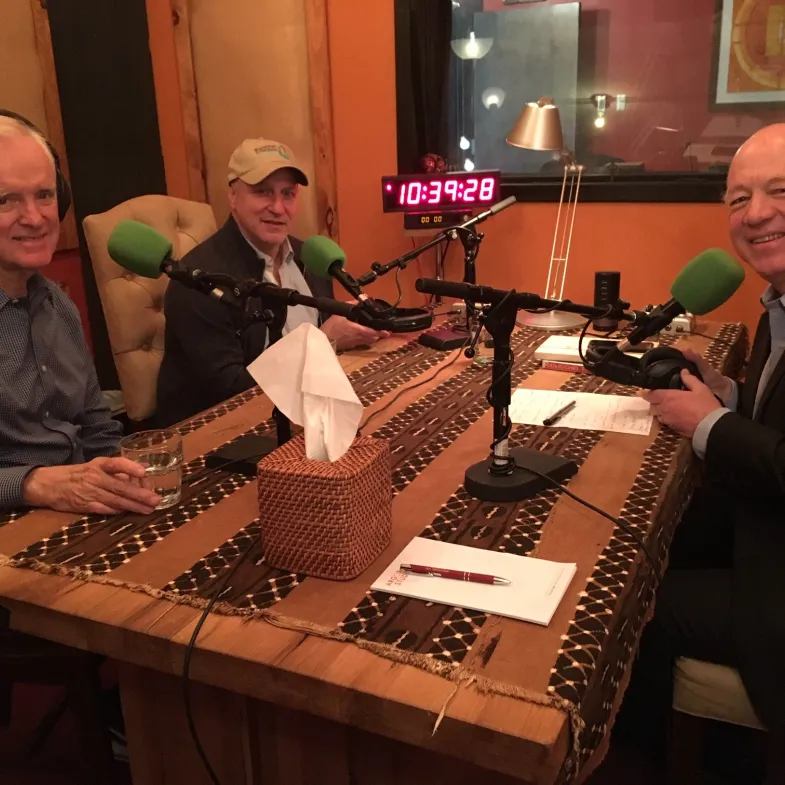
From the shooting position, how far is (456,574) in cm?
101

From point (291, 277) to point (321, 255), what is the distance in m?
0.84

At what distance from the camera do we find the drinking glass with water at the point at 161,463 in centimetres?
126

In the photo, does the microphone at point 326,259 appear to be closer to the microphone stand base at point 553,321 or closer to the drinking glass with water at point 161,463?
the drinking glass with water at point 161,463

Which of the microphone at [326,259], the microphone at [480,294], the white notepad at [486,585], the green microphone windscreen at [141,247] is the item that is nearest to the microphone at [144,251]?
the green microphone windscreen at [141,247]

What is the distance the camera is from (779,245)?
1493 mm

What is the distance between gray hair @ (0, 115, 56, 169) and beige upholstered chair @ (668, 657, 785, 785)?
146cm

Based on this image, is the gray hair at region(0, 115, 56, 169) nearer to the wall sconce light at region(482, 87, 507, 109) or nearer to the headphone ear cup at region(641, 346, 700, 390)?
the headphone ear cup at region(641, 346, 700, 390)

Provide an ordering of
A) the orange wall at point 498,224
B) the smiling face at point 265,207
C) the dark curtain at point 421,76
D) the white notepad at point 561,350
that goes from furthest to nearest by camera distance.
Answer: the dark curtain at point 421,76, the orange wall at point 498,224, the smiling face at point 265,207, the white notepad at point 561,350

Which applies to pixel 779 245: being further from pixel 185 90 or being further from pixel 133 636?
pixel 185 90

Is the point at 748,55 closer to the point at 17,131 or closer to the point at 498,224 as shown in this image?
the point at 498,224

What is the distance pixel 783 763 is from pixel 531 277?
1955 mm

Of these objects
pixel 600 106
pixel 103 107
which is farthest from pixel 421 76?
pixel 103 107

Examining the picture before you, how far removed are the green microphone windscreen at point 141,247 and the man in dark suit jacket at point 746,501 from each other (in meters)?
0.98

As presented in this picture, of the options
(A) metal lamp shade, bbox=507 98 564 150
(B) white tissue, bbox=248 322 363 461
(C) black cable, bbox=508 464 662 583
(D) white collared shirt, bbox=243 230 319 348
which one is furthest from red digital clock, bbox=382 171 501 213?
(B) white tissue, bbox=248 322 363 461
